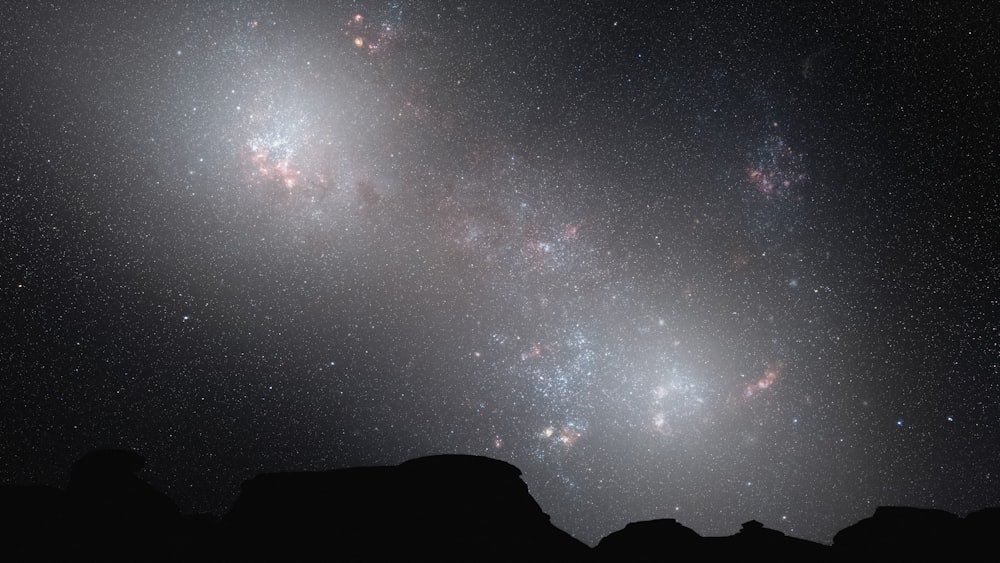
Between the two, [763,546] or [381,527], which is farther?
[763,546]

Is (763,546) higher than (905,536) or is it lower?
lower

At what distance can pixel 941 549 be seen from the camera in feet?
52.2

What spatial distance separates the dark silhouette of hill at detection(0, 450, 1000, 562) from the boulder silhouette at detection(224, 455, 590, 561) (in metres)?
0.03

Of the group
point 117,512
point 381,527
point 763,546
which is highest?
point 117,512

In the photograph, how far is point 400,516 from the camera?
568 inches

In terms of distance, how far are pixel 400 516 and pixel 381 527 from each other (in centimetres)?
51

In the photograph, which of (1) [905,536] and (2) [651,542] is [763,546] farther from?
(1) [905,536]

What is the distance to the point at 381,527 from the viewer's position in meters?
14.2

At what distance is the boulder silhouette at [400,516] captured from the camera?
45.2 feet

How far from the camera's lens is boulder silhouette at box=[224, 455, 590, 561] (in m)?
13.8

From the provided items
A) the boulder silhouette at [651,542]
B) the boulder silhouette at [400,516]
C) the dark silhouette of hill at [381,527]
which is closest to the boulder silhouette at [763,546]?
the dark silhouette of hill at [381,527]

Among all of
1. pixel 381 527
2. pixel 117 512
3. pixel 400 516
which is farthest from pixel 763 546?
pixel 117 512

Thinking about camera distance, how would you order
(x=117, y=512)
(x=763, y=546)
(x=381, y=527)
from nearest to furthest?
(x=381, y=527), (x=117, y=512), (x=763, y=546)

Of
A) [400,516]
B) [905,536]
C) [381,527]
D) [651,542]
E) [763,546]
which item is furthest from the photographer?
[763,546]
